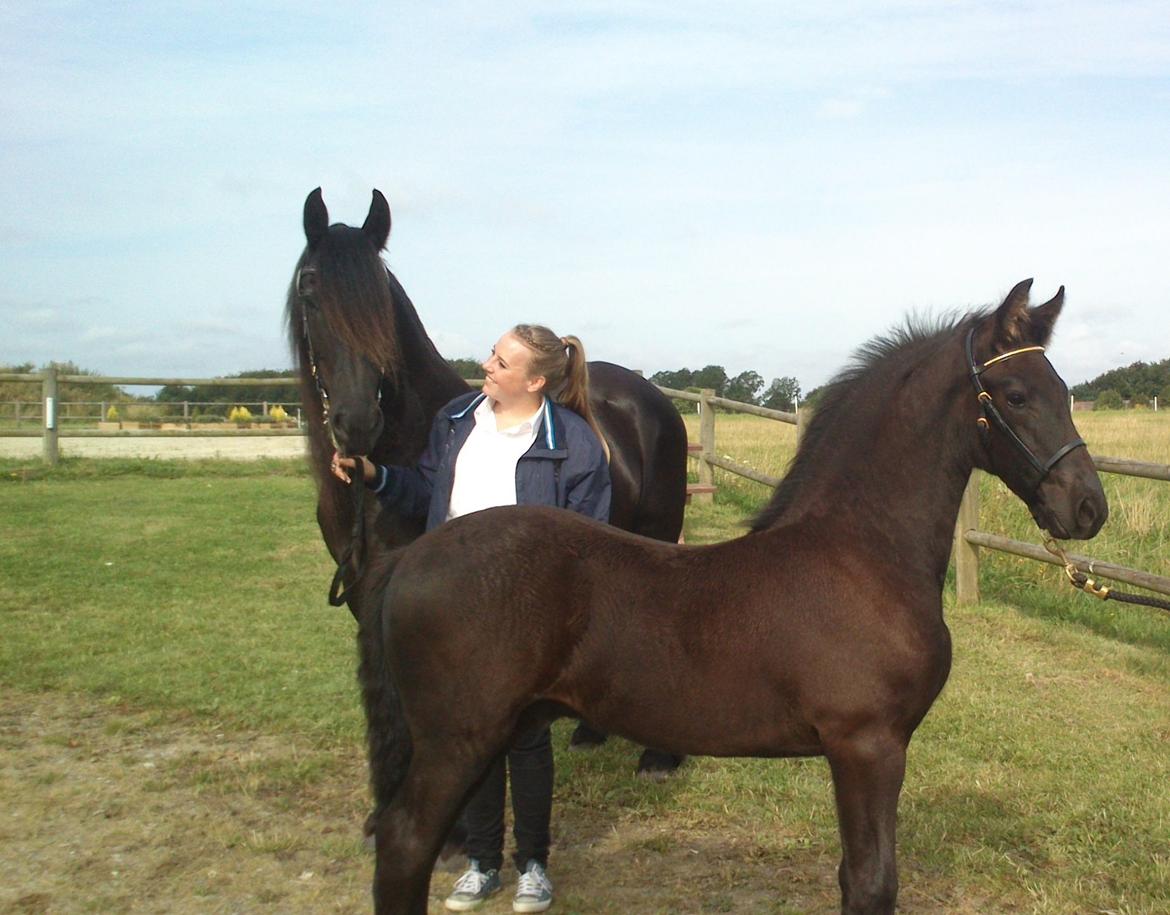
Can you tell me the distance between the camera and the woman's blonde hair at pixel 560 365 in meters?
3.44

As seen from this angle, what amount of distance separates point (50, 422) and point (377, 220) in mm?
12920

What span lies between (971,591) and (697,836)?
4.70 m

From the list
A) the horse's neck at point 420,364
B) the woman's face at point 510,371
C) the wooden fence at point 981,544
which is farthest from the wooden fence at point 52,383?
the woman's face at point 510,371

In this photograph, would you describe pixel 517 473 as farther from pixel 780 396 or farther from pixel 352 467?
pixel 780 396

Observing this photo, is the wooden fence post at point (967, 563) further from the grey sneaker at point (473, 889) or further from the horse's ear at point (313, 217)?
the horse's ear at point (313, 217)

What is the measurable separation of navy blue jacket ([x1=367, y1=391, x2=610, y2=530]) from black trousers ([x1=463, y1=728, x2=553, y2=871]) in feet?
2.68

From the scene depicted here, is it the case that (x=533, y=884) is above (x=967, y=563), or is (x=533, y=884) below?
below

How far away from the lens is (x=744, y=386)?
1565cm

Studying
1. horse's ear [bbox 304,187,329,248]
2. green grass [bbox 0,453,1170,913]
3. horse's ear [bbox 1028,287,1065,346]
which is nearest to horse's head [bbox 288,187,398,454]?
horse's ear [bbox 304,187,329,248]

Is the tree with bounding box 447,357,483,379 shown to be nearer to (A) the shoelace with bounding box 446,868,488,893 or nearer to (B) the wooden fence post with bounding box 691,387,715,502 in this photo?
(B) the wooden fence post with bounding box 691,387,715,502

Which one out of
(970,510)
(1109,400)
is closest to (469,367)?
(970,510)

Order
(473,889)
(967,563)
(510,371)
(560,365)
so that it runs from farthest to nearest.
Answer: (967,563), (473,889), (560,365), (510,371)

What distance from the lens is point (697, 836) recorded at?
4223 mm

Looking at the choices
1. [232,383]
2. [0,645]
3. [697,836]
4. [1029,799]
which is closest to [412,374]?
[697,836]
